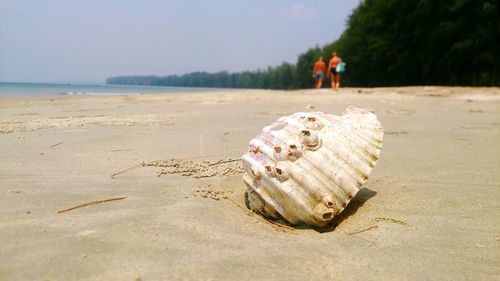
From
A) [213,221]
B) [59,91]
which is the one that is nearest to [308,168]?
[213,221]

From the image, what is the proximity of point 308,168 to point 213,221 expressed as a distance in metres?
0.54

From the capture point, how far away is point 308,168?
7.16ft

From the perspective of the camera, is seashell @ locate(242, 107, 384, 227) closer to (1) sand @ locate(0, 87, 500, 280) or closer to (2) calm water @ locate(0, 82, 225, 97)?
(1) sand @ locate(0, 87, 500, 280)

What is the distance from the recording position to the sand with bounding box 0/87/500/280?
5.10ft

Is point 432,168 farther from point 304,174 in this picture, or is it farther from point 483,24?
point 483,24

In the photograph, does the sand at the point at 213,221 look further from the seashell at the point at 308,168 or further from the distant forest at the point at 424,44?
the distant forest at the point at 424,44

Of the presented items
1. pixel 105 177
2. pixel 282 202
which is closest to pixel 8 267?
pixel 282 202

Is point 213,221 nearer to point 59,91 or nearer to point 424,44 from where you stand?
point 59,91

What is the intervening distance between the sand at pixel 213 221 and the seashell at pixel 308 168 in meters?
0.10

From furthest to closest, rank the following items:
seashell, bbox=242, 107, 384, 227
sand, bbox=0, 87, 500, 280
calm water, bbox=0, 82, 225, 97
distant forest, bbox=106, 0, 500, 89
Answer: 1. distant forest, bbox=106, 0, 500, 89
2. calm water, bbox=0, 82, 225, 97
3. seashell, bbox=242, 107, 384, 227
4. sand, bbox=0, 87, 500, 280

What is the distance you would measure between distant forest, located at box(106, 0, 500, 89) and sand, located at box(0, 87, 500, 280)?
2598 centimetres

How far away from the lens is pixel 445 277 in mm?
1551

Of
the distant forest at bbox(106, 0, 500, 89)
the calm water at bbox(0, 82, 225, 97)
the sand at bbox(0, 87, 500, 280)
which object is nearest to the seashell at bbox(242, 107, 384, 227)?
the sand at bbox(0, 87, 500, 280)

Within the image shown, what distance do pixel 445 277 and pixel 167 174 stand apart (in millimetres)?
1911
